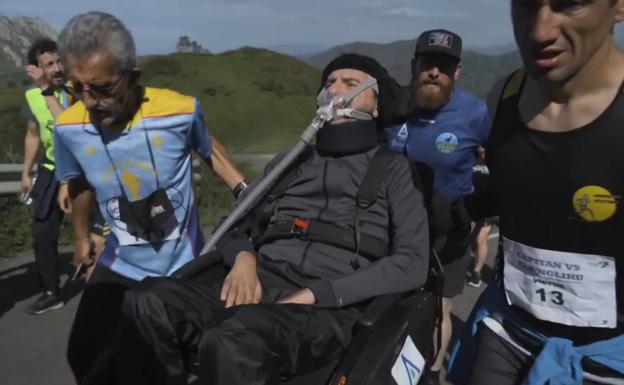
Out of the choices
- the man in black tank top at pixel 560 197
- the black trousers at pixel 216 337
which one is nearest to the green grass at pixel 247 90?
the black trousers at pixel 216 337

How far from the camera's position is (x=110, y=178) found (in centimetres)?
278

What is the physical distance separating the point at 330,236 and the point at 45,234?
11.1 ft

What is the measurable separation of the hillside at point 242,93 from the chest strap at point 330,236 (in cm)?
1488

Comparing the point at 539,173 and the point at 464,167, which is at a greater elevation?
the point at 539,173

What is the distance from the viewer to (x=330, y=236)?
280 cm

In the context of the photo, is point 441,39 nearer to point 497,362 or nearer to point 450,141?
point 450,141

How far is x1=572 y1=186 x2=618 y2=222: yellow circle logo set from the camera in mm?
1724

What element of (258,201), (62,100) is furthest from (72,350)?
(62,100)

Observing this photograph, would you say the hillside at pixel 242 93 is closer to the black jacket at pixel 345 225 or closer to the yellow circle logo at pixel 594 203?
the black jacket at pixel 345 225

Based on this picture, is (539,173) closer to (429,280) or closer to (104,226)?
(429,280)

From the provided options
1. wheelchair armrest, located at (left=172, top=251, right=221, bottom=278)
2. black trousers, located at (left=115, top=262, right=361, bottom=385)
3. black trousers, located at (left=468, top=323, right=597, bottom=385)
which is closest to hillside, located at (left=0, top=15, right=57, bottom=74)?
wheelchair armrest, located at (left=172, top=251, right=221, bottom=278)

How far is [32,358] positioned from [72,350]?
2017 mm

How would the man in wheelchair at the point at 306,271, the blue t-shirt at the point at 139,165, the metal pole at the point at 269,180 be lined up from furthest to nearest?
the metal pole at the point at 269,180
the blue t-shirt at the point at 139,165
the man in wheelchair at the point at 306,271

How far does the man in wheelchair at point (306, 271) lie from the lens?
7.02 feet
